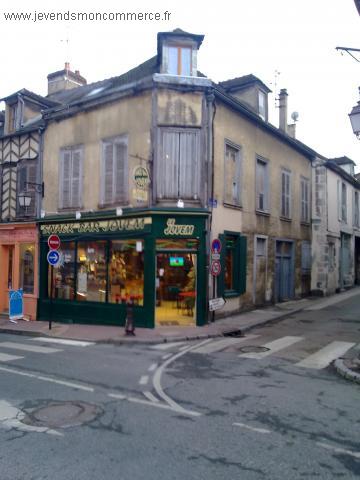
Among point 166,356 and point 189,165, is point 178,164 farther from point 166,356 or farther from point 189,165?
point 166,356

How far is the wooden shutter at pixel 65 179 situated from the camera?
15.4m

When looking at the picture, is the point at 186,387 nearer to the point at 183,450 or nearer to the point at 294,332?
the point at 183,450

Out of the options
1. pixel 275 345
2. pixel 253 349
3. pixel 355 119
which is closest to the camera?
pixel 355 119

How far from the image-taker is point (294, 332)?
39.5 feet

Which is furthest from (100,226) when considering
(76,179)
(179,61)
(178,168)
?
(179,61)

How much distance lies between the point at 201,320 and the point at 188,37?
8.68 m

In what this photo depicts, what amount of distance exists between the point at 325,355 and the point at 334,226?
49.4 feet

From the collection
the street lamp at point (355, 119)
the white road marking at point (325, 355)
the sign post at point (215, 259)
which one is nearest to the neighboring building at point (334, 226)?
the sign post at point (215, 259)

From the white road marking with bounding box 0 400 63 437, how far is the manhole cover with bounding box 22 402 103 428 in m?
0.08

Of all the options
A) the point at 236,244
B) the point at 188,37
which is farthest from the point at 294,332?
the point at 188,37

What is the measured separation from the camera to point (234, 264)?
1509 cm

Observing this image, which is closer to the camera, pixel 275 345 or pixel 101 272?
pixel 275 345

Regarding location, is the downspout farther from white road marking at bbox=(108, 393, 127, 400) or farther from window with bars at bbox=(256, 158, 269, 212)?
white road marking at bbox=(108, 393, 127, 400)

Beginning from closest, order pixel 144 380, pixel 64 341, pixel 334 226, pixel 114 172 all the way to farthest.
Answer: pixel 144 380 → pixel 64 341 → pixel 114 172 → pixel 334 226
